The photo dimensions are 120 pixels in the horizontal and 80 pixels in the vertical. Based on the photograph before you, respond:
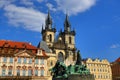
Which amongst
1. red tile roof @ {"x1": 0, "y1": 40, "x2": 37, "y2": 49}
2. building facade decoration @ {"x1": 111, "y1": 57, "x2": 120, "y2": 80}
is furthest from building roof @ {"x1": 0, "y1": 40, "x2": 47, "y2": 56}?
building facade decoration @ {"x1": 111, "y1": 57, "x2": 120, "y2": 80}

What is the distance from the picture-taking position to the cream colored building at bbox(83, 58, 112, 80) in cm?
8325

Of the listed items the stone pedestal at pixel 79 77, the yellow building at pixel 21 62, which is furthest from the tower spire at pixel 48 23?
the stone pedestal at pixel 79 77

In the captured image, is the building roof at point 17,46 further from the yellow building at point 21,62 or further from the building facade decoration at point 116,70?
the building facade decoration at point 116,70

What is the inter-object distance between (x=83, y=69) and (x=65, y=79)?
287 cm

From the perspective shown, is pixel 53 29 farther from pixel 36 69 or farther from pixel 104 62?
pixel 36 69

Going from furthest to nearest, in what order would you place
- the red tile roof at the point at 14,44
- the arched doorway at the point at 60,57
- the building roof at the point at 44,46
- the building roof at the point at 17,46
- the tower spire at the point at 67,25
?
the tower spire at the point at 67,25 < the arched doorway at the point at 60,57 < the building roof at the point at 44,46 < the red tile roof at the point at 14,44 < the building roof at the point at 17,46

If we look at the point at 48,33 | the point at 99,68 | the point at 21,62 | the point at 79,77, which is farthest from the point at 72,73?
the point at 48,33

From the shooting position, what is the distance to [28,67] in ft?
173

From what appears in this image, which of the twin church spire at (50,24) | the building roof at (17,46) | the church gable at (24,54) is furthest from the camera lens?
the twin church spire at (50,24)

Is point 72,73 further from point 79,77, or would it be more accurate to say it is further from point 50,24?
point 50,24

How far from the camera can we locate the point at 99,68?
8475 centimetres

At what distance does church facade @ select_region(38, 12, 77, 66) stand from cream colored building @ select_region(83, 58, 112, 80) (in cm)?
578

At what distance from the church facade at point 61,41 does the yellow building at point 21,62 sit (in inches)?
858

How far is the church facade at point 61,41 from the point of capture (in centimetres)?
8025
